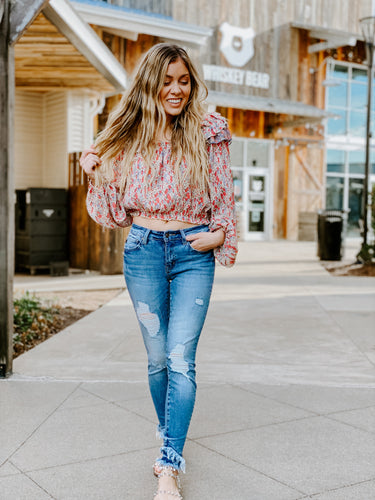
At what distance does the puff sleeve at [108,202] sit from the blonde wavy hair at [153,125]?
0.04 meters

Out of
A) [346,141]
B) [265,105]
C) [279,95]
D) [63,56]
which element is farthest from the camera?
[346,141]

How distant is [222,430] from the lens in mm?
3801

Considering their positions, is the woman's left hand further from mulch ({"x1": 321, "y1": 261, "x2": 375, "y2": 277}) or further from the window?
the window

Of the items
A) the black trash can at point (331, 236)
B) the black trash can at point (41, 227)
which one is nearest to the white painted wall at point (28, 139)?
the black trash can at point (41, 227)

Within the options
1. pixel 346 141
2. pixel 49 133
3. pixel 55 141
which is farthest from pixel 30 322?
pixel 346 141

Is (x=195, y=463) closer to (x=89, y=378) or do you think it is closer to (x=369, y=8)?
(x=89, y=378)

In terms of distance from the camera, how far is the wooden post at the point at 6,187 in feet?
15.2

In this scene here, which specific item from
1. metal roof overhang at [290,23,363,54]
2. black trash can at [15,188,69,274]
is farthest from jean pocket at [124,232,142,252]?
metal roof overhang at [290,23,363,54]

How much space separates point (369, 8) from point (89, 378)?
928 inches

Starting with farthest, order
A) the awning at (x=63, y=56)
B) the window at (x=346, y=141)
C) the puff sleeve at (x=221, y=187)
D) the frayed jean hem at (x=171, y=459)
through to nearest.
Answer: the window at (x=346, y=141)
the awning at (x=63, y=56)
the puff sleeve at (x=221, y=187)
the frayed jean hem at (x=171, y=459)

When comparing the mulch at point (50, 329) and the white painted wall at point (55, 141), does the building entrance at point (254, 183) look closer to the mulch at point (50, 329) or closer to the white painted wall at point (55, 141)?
the white painted wall at point (55, 141)

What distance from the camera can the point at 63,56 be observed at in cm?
978

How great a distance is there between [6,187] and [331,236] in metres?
11.1

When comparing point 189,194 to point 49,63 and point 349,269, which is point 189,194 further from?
point 349,269
